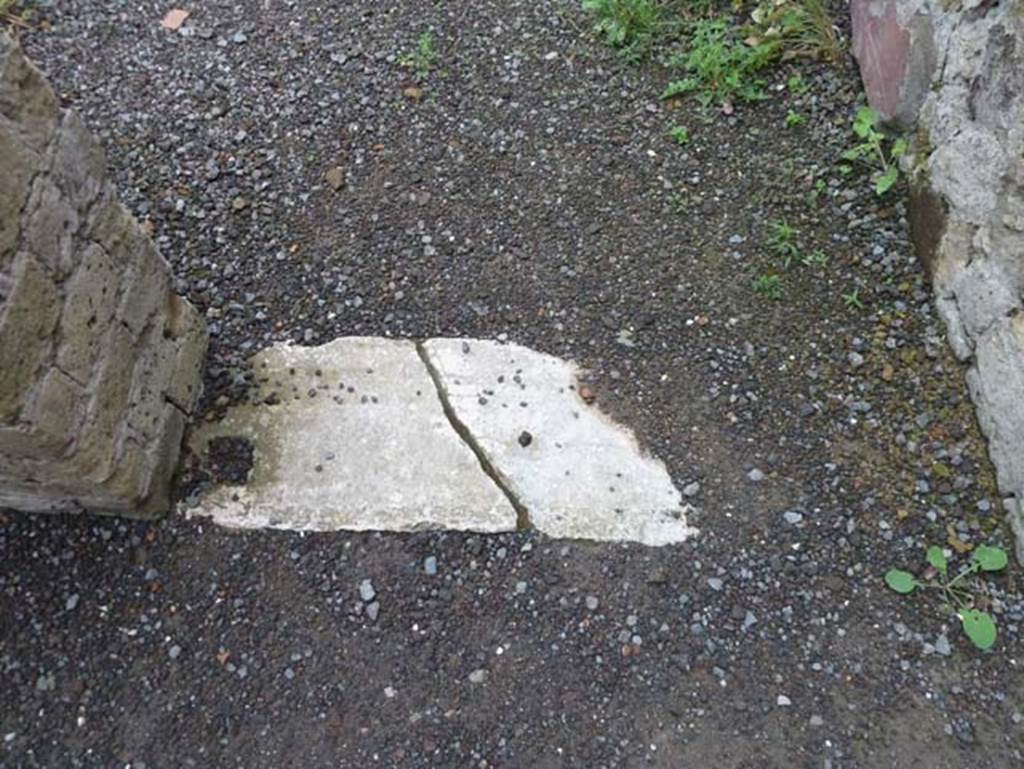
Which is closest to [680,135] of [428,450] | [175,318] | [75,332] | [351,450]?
[428,450]

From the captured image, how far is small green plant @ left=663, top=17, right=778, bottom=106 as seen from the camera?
9.58 ft

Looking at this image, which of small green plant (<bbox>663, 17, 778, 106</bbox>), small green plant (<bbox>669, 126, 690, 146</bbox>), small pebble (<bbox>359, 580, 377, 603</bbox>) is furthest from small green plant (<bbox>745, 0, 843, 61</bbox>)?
small pebble (<bbox>359, 580, 377, 603</bbox>)

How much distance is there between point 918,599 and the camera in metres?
2.07

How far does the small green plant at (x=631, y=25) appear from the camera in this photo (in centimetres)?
306

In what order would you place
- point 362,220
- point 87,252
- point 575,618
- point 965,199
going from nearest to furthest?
point 87,252 → point 575,618 → point 965,199 → point 362,220

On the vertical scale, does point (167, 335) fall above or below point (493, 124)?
below

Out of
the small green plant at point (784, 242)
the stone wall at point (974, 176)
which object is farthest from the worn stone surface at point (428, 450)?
the stone wall at point (974, 176)

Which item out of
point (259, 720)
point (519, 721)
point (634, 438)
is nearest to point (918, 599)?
point (634, 438)

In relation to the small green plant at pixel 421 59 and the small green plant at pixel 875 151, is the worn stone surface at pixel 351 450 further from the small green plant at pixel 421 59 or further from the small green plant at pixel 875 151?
the small green plant at pixel 875 151

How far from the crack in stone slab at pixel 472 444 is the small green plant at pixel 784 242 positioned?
1.08 m

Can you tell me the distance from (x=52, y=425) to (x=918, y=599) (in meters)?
1.97

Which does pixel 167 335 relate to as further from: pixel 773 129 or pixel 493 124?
pixel 773 129

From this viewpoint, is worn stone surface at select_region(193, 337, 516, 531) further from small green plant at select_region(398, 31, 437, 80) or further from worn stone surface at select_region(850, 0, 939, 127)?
worn stone surface at select_region(850, 0, 939, 127)

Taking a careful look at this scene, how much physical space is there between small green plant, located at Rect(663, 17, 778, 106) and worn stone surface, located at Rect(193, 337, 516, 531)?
1.37 m
